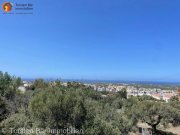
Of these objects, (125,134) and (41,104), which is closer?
(41,104)

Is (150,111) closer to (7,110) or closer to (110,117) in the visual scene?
(110,117)

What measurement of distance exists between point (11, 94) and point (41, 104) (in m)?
18.6

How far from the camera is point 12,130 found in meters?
12.5

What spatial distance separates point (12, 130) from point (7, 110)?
26.5 ft

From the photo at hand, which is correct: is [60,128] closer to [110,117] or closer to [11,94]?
[110,117]

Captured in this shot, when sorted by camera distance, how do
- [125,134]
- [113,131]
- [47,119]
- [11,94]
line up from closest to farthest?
[47,119], [113,131], [125,134], [11,94]

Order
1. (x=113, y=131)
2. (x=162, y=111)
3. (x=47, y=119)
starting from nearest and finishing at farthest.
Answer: (x=47, y=119)
(x=113, y=131)
(x=162, y=111)

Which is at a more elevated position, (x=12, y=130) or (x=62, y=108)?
(x=62, y=108)

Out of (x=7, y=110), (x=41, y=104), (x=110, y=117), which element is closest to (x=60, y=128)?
(x=41, y=104)

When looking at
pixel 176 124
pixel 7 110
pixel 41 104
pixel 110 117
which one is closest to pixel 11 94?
pixel 7 110

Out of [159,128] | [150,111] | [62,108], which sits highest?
[62,108]

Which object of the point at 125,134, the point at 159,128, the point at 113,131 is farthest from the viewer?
the point at 159,128

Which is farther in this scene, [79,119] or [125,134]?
[125,134]

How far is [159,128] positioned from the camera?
25.0 m
